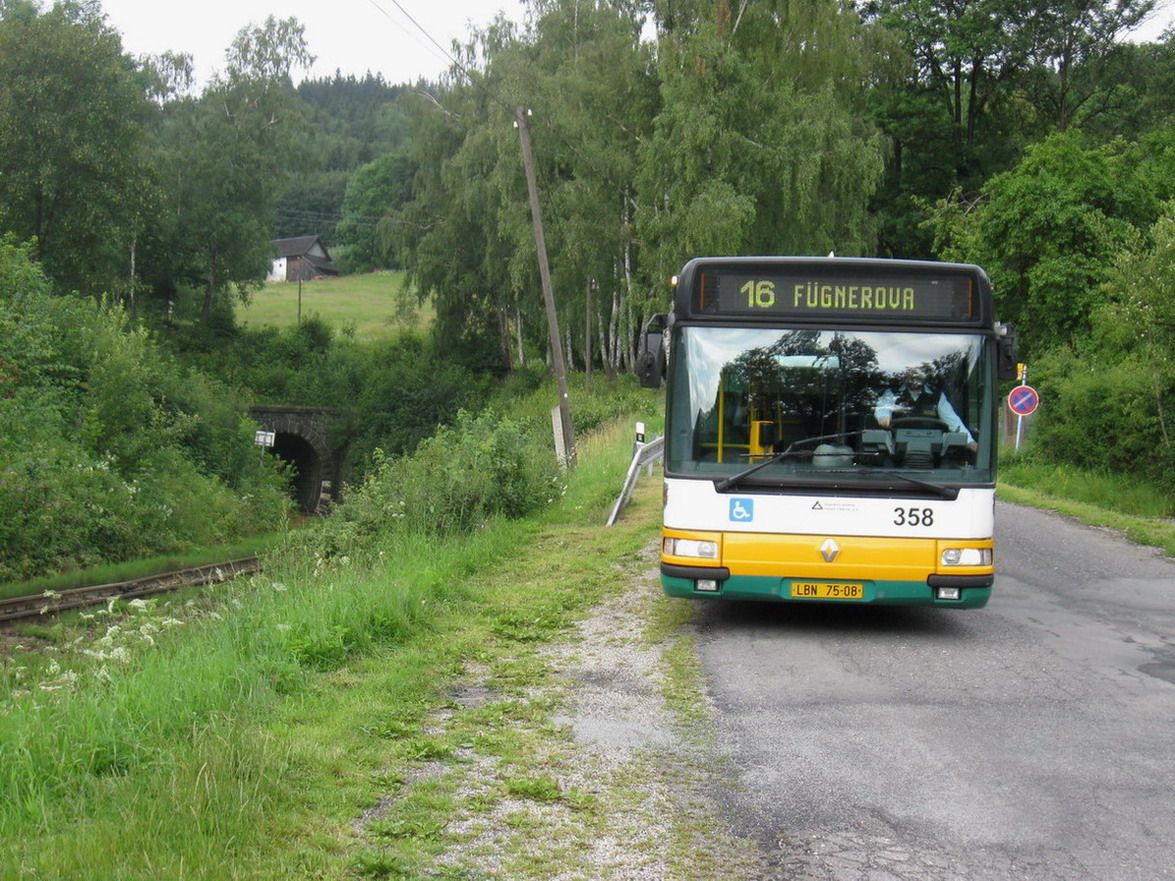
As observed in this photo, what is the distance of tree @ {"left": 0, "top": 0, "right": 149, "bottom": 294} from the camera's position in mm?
44844

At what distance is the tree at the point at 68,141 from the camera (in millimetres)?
44844

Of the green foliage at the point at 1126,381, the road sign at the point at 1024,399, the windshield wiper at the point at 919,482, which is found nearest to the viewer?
the windshield wiper at the point at 919,482

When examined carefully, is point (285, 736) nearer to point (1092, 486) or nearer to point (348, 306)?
point (1092, 486)

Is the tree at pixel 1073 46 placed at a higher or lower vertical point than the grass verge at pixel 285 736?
higher

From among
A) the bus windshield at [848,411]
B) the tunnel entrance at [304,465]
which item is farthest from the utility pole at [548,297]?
the tunnel entrance at [304,465]

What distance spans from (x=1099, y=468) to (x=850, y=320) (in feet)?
59.3

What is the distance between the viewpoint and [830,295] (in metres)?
9.45

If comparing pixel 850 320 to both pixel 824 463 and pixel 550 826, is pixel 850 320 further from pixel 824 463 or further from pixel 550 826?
pixel 550 826

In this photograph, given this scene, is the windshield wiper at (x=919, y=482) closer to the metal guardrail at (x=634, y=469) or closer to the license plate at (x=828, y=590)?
the license plate at (x=828, y=590)

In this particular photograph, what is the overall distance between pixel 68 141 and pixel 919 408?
43.3 metres

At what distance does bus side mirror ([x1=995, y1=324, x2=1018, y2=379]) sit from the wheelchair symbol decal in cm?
211

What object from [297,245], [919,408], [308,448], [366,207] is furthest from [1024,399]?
[297,245]

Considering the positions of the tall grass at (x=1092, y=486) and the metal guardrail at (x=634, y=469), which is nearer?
the metal guardrail at (x=634, y=469)

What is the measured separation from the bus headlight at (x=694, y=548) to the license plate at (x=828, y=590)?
2.12 feet
